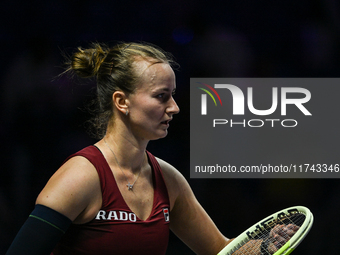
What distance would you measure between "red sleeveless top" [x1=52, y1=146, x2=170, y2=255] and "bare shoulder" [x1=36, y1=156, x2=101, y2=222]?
3cm

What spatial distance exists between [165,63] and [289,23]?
4.47ft

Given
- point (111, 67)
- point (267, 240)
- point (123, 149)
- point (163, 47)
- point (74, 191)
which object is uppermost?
point (163, 47)

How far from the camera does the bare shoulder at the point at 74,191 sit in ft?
4.07

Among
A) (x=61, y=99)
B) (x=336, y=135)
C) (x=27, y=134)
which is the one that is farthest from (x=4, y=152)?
(x=336, y=135)

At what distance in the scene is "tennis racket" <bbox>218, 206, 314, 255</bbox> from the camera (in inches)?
55.1

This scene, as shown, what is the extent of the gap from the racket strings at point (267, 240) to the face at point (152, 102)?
1.70 ft

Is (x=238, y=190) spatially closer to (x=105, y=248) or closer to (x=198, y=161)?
(x=198, y=161)

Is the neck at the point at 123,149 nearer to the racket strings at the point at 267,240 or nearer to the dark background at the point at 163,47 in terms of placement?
the racket strings at the point at 267,240

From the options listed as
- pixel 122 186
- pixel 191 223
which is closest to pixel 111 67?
pixel 122 186

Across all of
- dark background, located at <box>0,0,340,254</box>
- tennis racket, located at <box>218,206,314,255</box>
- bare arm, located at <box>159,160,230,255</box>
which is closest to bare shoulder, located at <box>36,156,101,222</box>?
bare arm, located at <box>159,160,230,255</box>

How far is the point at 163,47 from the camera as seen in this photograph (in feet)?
8.41

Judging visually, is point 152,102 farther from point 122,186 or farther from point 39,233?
point 39,233

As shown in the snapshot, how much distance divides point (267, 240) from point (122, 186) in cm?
55

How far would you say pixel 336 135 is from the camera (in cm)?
272
